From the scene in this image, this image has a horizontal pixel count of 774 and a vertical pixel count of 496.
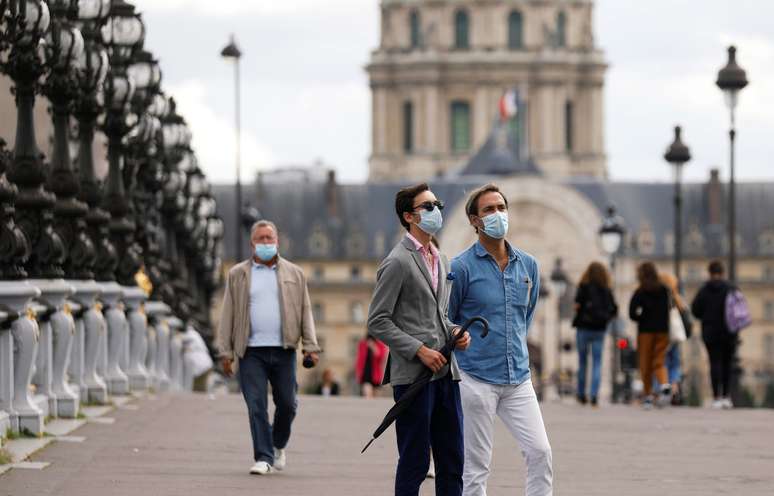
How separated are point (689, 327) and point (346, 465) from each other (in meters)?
10.2

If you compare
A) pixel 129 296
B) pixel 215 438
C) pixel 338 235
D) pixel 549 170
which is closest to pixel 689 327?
pixel 129 296

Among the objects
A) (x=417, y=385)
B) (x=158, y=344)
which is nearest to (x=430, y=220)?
(x=417, y=385)

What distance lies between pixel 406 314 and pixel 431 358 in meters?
0.36

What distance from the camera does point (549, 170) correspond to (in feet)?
589

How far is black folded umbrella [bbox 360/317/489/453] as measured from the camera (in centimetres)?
1430

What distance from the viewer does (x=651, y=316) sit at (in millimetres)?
28141

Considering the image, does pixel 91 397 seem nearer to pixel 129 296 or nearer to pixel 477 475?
pixel 129 296

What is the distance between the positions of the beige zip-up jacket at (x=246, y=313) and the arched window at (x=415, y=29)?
165 metres

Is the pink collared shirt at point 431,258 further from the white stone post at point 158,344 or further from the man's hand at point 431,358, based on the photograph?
the white stone post at point 158,344

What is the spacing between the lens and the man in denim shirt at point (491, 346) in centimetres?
1466

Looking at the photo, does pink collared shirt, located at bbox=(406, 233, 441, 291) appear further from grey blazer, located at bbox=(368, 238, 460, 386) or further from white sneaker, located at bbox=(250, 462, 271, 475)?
white sneaker, located at bbox=(250, 462, 271, 475)

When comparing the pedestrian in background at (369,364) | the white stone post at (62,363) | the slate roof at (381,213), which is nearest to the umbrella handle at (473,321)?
the white stone post at (62,363)

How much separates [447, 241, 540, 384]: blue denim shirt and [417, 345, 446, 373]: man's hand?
44cm

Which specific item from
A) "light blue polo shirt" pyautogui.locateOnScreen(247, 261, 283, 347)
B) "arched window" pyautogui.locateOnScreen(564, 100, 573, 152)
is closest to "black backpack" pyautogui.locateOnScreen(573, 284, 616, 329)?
"light blue polo shirt" pyautogui.locateOnScreen(247, 261, 283, 347)
